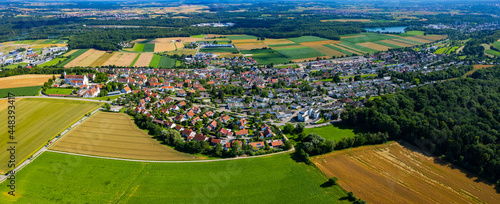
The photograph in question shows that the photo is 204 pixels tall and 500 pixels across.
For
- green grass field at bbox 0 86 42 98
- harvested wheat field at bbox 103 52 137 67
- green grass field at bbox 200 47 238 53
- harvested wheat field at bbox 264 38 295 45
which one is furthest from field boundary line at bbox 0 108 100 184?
harvested wheat field at bbox 264 38 295 45

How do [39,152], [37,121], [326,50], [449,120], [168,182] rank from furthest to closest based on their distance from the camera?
[326,50] < [37,121] < [449,120] < [39,152] < [168,182]

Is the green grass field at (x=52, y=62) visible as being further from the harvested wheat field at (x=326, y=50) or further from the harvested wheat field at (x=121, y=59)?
the harvested wheat field at (x=326, y=50)

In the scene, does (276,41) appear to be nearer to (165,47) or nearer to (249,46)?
(249,46)

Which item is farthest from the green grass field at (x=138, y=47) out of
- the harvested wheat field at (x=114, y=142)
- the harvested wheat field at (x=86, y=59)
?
the harvested wheat field at (x=114, y=142)

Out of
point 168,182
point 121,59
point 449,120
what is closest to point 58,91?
point 121,59

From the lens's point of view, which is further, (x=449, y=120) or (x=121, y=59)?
(x=121, y=59)

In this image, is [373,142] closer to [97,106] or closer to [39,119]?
[97,106]

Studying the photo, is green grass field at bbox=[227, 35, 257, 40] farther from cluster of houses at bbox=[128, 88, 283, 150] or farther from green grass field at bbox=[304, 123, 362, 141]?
green grass field at bbox=[304, 123, 362, 141]

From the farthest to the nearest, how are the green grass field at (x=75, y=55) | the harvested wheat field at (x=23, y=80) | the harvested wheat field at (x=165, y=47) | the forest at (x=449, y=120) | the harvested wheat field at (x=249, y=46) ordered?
the harvested wheat field at (x=249, y=46), the harvested wheat field at (x=165, y=47), the green grass field at (x=75, y=55), the harvested wheat field at (x=23, y=80), the forest at (x=449, y=120)
